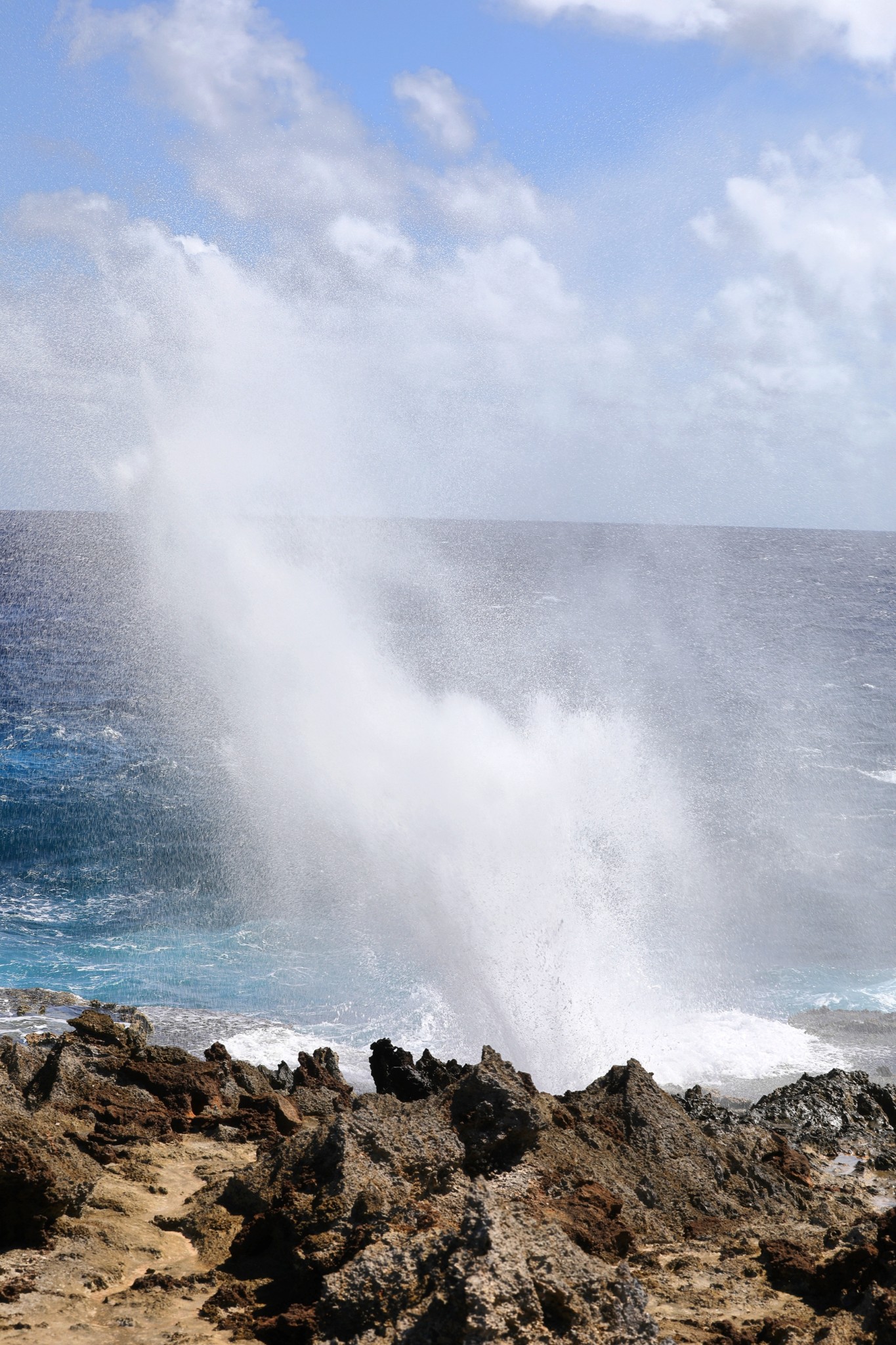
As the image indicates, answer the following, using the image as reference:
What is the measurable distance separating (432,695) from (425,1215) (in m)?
39.4

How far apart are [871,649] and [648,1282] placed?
267 ft

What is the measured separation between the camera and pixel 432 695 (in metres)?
48.7

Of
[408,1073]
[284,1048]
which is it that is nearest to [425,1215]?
[408,1073]

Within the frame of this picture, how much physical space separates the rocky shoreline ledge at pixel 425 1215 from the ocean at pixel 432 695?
8.65 metres

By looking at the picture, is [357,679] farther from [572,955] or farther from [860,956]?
[860,956]

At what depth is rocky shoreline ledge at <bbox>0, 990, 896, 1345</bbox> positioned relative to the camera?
817 cm

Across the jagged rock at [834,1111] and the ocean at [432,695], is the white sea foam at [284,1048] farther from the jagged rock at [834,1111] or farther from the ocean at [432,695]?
the jagged rock at [834,1111]

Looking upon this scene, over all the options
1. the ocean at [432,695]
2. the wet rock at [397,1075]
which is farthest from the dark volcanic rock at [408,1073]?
the ocean at [432,695]

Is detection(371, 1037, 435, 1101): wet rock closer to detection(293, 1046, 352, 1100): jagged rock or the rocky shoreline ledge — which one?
the rocky shoreline ledge

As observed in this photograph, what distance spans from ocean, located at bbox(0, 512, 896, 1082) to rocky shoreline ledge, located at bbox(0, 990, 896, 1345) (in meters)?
8.65

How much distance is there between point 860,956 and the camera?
109 ft

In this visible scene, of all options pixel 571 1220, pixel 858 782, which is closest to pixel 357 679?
pixel 858 782

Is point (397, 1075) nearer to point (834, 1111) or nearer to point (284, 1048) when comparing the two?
point (284, 1048)

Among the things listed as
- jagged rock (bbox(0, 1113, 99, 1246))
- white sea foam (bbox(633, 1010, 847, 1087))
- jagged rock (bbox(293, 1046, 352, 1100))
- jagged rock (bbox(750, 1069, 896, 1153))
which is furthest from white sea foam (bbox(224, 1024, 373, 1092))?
jagged rock (bbox(0, 1113, 99, 1246))
